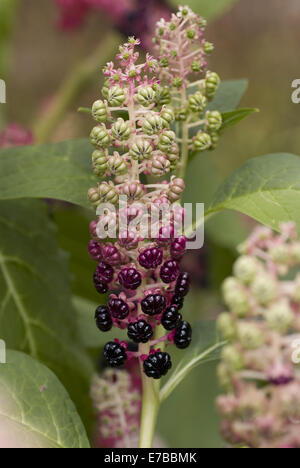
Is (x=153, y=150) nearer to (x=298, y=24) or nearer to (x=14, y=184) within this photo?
A: (x=14, y=184)

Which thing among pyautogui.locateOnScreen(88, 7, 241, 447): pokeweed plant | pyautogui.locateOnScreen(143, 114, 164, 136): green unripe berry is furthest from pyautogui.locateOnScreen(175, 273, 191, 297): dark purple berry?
pyautogui.locateOnScreen(143, 114, 164, 136): green unripe berry

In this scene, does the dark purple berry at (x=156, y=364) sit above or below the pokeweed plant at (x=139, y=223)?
below

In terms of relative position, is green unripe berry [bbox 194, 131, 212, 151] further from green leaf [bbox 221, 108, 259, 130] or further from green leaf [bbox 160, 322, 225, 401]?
green leaf [bbox 160, 322, 225, 401]

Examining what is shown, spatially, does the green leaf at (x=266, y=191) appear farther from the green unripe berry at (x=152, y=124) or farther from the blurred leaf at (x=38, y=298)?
the blurred leaf at (x=38, y=298)

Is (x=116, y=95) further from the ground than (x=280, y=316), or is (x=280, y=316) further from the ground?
(x=116, y=95)

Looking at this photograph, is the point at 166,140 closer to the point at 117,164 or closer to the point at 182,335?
the point at 117,164

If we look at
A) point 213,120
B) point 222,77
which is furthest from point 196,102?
point 222,77

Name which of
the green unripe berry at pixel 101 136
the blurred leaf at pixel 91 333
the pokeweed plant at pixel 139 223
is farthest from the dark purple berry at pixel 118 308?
the blurred leaf at pixel 91 333
